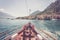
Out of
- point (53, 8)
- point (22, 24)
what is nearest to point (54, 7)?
point (53, 8)

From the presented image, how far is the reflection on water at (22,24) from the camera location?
320cm

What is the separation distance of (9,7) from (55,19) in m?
1.01

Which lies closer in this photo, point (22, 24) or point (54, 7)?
point (22, 24)

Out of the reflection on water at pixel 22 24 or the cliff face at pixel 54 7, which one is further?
the cliff face at pixel 54 7

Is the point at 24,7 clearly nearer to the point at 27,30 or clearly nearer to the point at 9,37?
the point at 27,30

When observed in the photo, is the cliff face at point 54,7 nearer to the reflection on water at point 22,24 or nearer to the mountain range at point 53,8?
the mountain range at point 53,8

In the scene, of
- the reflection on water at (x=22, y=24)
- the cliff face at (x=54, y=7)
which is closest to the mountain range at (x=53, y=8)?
the cliff face at (x=54, y=7)

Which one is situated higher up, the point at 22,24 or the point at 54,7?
the point at 54,7

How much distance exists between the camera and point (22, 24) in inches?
127

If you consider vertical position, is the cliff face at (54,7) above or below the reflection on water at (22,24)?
above

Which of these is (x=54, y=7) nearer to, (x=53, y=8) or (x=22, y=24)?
(x=53, y=8)

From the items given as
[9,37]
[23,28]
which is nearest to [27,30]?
[23,28]

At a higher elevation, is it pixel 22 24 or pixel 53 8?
pixel 53 8

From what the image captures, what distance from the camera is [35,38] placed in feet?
10.6
